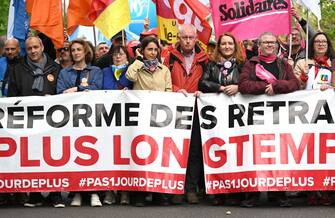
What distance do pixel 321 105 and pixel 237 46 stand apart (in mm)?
1200

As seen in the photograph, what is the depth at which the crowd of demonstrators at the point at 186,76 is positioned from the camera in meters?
→ 11.2

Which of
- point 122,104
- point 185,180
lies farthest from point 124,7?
point 185,180

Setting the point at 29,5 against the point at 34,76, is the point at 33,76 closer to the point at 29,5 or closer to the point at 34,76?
the point at 34,76

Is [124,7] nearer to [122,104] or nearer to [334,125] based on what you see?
[122,104]

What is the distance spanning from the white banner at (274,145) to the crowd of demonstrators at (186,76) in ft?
0.55

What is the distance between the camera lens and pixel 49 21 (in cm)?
1277

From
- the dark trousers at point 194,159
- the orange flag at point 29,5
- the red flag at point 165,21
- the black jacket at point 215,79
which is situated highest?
the orange flag at point 29,5

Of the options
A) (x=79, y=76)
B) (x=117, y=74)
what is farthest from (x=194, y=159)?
(x=79, y=76)

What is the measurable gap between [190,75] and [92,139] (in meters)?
1.39

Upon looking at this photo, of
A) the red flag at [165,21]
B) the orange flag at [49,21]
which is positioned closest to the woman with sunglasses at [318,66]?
the red flag at [165,21]

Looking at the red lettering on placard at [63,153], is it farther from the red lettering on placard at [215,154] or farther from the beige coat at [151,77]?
the red lettering on placard at [215,154]

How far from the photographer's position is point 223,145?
11203 millimetres

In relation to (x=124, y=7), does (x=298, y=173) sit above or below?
below

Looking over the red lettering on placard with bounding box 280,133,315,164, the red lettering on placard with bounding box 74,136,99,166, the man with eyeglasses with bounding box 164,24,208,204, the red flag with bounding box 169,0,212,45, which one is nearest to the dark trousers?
the man with eyeglasses with bounding box 164,24,208,204
